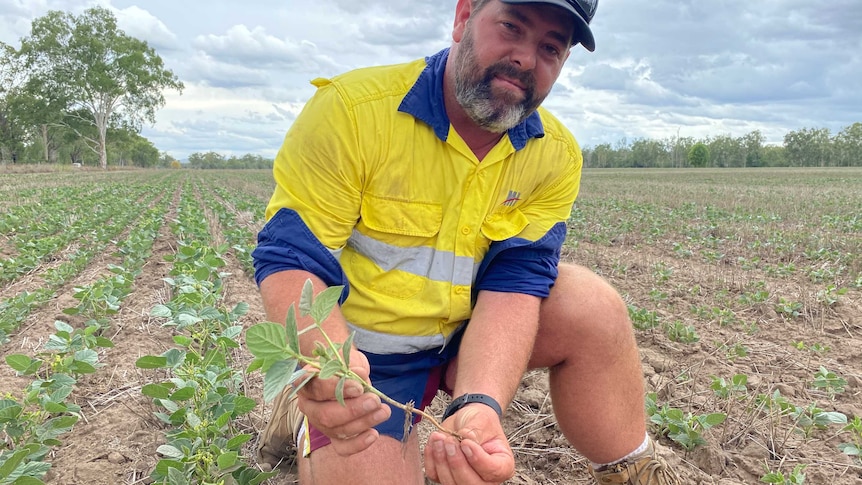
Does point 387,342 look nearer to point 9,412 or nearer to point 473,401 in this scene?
point 473,401

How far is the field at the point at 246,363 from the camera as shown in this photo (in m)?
1.92

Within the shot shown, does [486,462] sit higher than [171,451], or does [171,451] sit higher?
[486,462]

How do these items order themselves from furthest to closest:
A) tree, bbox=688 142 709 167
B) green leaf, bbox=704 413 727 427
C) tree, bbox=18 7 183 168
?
tree, bbox=688 142 709 167 < tree, bbox=18 7 183 168 < green leaf, bbox=704 413 727 427

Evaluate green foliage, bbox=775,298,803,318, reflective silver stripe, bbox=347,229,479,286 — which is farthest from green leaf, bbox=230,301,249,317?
green foliage, bbox=775,298,803,318

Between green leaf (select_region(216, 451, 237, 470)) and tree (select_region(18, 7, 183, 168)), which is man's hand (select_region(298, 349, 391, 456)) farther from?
tree (select_region(18, 7, 183, 168))

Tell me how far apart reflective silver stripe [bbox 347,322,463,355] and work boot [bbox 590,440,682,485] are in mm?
716

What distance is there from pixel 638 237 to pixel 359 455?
707 cm

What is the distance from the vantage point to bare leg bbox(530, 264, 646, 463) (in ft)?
6.25

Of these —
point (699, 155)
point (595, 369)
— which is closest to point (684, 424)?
point (595, 369)

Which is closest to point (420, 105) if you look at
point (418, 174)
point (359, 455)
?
point (418, 174)

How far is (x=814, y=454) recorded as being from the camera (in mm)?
2396

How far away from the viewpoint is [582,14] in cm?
186

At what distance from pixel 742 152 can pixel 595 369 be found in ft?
338

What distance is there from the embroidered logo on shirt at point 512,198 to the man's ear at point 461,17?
1.79ft
